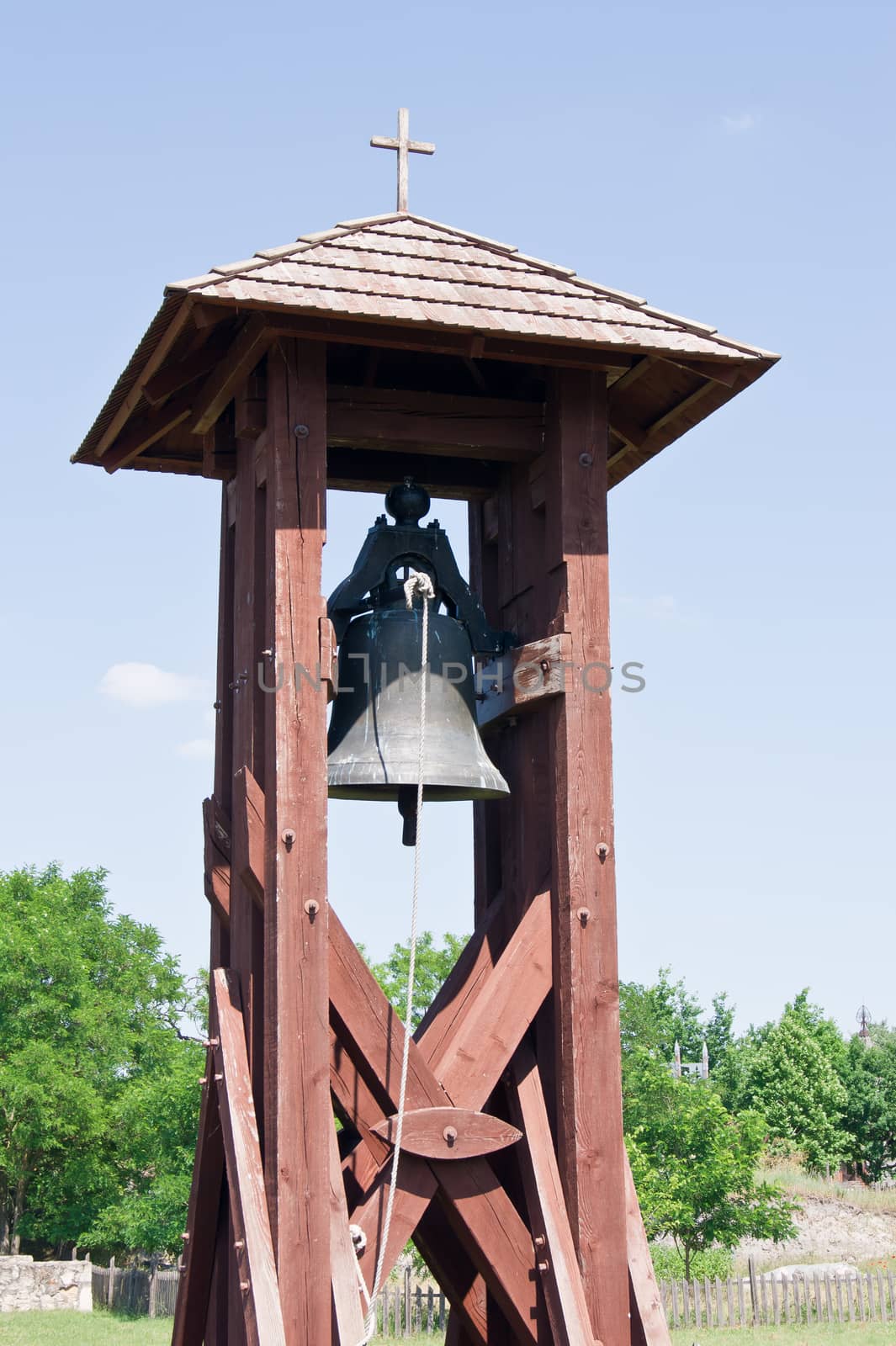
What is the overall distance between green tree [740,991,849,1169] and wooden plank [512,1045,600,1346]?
4079 centimetres

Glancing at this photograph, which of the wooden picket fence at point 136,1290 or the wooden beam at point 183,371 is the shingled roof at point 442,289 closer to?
the wooden beam at point 183,371

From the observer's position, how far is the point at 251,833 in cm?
521

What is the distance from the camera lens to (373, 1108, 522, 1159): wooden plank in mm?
5051

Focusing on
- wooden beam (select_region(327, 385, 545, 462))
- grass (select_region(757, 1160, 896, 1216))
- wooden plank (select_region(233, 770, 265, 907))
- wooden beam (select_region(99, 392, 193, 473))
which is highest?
wooden beam (select_region(99, 392, 193, 473))

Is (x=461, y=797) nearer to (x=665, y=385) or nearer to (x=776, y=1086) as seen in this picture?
(x=665, y=385)

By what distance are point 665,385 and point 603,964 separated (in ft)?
7.17

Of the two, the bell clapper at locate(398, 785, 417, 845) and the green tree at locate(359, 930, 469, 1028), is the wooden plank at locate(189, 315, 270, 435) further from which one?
the green tree at locate(359, 930, 469, 1028)

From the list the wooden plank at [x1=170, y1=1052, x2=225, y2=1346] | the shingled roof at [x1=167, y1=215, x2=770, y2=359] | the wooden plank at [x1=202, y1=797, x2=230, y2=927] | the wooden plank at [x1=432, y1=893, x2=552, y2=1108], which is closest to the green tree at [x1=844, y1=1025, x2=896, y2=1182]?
the wooden plank at [x1=170, y1=1052, x2=225, y2=1346]

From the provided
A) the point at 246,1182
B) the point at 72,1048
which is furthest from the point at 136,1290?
the point at 246,1182

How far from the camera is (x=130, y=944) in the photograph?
38.0m

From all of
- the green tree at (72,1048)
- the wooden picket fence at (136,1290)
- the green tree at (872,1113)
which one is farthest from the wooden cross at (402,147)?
the green tree at (872,1113)

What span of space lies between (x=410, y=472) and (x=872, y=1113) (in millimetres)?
44174

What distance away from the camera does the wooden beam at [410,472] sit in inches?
247

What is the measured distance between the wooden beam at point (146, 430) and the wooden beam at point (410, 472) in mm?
616
